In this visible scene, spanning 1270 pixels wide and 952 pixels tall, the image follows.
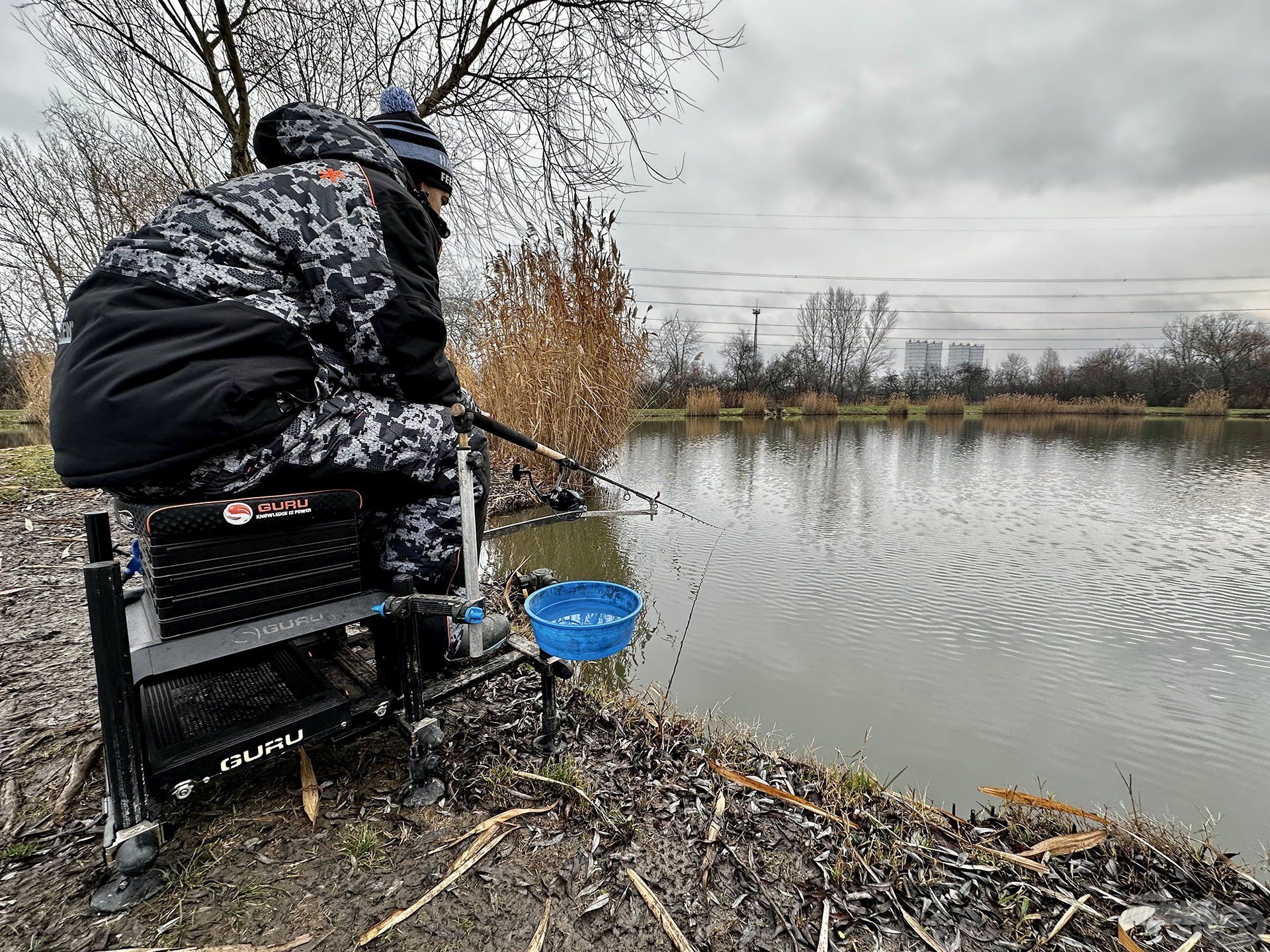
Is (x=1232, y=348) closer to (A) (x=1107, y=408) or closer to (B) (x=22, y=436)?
(A) (x=1107, y=408)

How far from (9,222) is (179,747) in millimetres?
17145

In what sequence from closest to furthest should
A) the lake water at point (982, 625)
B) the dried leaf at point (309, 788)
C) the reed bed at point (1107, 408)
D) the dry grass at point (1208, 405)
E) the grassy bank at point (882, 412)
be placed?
the dried leaf at point (309, 788) → the lake water at point (982, 625) → the dry grass at point (1208, 405) → the grassy bank at point (882, 412) → the reed bed at point (1107, 408)

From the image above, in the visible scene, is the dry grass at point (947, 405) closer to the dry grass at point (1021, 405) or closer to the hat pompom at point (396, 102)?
the dry grass at point (1021, 405)

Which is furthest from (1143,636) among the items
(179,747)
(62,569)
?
(62,569)

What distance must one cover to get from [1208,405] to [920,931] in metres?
30.1

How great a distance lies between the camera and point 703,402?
20375 mm

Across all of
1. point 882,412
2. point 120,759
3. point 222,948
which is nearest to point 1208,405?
point 882,412

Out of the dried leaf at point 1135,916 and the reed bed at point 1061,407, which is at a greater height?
the reed bed at point 1061,407

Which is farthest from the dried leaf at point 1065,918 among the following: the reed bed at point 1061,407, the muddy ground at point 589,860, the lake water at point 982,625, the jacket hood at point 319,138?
the reed bed at point 1061,407

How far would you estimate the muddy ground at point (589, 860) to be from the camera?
1.16 m

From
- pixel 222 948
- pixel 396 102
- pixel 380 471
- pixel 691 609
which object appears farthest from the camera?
pixel 691 609

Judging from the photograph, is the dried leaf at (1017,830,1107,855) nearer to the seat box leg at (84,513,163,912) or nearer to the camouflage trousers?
the camouflage trousers

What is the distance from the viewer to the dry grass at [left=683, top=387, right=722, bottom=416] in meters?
20.3

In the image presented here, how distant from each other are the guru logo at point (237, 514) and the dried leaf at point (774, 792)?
1500mm
